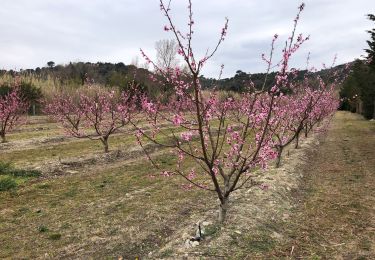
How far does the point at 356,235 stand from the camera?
796 centimetres

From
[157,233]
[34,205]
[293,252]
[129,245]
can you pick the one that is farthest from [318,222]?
[34,205]

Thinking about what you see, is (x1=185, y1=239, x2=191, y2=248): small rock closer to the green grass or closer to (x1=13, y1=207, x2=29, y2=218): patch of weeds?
(x1=13, y1=207, x2=29, y2=218): patch of weeds

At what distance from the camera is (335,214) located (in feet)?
30.7

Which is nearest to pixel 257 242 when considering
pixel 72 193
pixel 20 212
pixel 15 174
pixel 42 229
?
pixel 42 229

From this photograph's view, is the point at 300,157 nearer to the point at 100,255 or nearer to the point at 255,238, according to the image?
the point at 255,238

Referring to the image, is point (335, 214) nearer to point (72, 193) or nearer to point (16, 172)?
point (72, 193)

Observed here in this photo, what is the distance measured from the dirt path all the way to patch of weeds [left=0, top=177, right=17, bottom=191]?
8.98 meters

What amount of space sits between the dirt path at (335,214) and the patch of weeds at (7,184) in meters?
8.98

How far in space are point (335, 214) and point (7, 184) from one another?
1020cm

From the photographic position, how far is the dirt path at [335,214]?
23.4ft

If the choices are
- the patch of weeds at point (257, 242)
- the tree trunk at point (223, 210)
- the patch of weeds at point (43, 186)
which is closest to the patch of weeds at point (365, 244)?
the patch of weeds at point (257, 242)

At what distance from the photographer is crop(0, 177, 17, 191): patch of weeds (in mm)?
11773

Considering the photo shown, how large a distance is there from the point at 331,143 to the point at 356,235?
17.1 meters

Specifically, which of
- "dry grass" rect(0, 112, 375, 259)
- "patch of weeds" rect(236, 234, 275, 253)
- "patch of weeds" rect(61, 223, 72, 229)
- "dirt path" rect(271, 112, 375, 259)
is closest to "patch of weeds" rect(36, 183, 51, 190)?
"dry grass" rect(0, 112, 375, 259)
